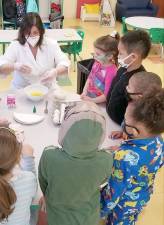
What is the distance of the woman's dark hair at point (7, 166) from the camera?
1.25 meters

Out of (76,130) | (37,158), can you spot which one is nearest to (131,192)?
(37,158)

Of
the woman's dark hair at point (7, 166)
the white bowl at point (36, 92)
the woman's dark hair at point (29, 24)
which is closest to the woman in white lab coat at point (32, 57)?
the woman's dark hair at point (29, 24)

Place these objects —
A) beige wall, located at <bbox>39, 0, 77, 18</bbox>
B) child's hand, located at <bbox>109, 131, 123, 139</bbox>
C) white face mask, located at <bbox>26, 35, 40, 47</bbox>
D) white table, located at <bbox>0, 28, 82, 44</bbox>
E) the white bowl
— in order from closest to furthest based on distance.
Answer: child's hand, located at <bbox>109, 131, 123, 139</bbox>
the white bowl
white face mask, located at <bbox>26, 35, 40, 47</bbox>
white table, located at <bbox>0, 28, 82, 44</bbox>
beige wall, located at <bbox>39, 0, 77, 18</bbox>

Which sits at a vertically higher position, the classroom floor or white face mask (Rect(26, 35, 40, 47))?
white face mask (Rect(26, 35, 40, 47))

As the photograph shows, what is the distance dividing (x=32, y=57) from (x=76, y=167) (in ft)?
5.73

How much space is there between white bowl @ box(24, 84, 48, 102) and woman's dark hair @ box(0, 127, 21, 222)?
986 millimetres

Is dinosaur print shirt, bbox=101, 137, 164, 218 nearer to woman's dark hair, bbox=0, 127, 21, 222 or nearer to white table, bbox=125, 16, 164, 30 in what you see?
woman's dark hair, bbox=0, 127, 21, 222

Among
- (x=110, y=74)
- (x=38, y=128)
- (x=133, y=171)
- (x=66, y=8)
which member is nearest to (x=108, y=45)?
(x=110, y=74)

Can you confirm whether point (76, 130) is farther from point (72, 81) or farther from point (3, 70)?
point (72, 81)

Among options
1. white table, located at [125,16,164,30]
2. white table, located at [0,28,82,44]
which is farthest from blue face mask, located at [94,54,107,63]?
white table, located at [125,16,164,30]

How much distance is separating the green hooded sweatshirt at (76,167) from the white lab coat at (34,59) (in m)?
1.57

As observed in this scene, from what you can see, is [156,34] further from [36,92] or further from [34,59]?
[36,92]

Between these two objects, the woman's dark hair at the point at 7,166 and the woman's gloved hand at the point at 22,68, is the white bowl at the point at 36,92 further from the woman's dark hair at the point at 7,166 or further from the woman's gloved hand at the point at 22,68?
the woman's dark hair at the point at 7,166

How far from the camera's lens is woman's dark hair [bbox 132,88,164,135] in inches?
58.7
